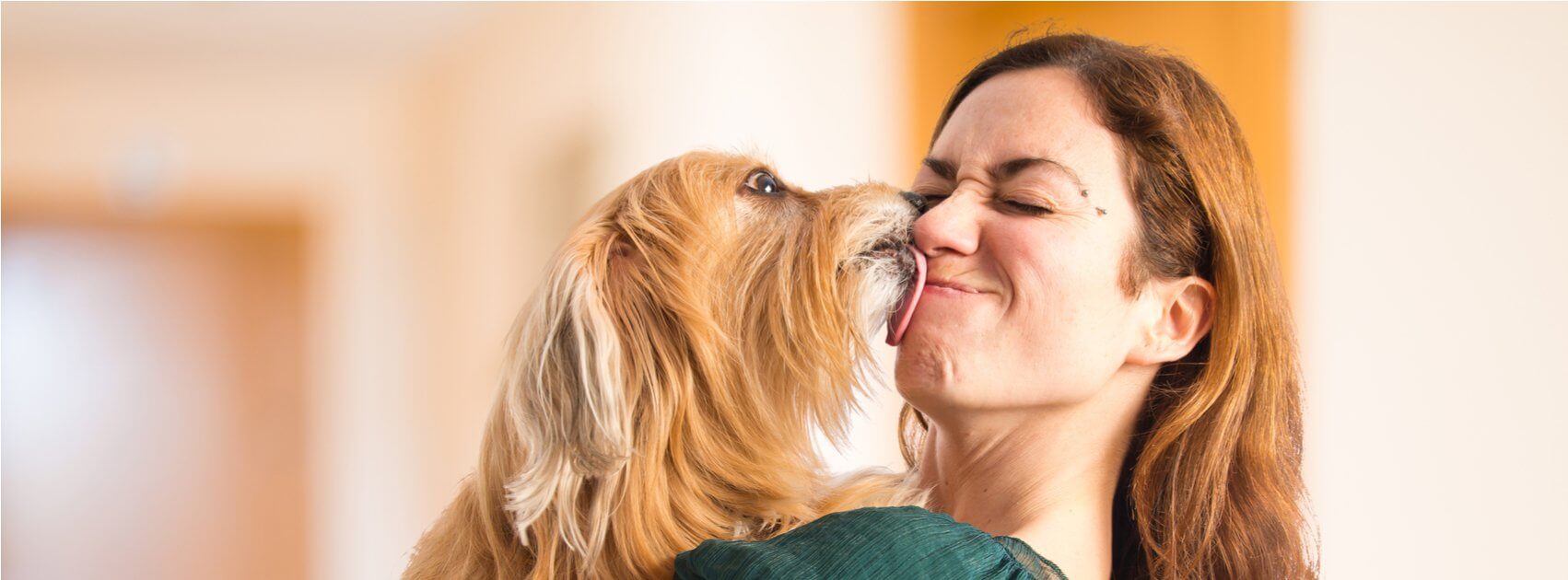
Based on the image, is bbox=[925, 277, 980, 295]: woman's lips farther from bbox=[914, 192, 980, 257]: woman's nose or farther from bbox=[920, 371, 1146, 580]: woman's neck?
bbox=[920, 371, 1146, 580]: woman's neck

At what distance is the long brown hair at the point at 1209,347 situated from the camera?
1543 millimetres

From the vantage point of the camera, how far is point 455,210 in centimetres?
375

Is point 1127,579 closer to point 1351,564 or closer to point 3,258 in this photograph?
point 1351,564

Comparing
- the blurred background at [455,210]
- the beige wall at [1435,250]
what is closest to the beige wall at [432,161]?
the blurred background at [455,210]

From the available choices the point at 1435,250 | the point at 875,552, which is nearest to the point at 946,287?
the point at 875,552

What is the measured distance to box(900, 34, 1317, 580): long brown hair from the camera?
1.54 metres

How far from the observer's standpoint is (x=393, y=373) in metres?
3.72

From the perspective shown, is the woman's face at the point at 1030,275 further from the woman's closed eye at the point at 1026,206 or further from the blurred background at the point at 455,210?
the blurred background at the point at 455,210

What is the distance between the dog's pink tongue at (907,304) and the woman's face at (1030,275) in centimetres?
1

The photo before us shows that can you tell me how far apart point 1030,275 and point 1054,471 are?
299 millimetres

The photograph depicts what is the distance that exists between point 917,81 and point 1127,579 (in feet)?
8.30

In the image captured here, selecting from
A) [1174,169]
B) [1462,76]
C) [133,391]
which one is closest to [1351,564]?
[1462,76]

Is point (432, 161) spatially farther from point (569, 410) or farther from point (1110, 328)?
point (1110, 328)

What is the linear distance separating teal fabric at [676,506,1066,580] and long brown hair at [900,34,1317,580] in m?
0.42
